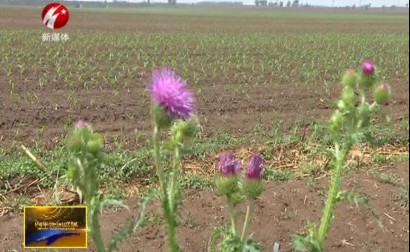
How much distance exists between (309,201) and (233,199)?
10.7ft

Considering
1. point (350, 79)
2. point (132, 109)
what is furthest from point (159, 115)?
point (132, 109)

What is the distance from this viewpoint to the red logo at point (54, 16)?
9.61 m

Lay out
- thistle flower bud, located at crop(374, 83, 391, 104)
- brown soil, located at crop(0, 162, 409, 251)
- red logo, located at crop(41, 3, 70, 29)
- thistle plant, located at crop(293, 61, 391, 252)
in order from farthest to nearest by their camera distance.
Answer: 1. red logo, located at crop(41, 3, 70, 29)
2. brown soil, located at crop(0, 162, 409, 251)
3. thistle flower bud, located at crop(374, 83, 391, 104)
4. thistle plant, located at crop(293, 61, 391, 252)

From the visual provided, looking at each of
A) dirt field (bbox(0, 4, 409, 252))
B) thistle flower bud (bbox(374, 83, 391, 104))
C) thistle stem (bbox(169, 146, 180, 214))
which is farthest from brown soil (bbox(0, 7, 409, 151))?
thistle stem (bbox(169, 146, 180, 214))

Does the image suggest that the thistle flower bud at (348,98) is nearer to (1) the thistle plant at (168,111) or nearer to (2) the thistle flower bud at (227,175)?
(2) the thistle flower bud at (227,175)

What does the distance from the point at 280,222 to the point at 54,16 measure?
21.8 feet

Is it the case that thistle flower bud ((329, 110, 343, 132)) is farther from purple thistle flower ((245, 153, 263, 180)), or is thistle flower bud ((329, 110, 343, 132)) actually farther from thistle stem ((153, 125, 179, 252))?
thistle stem ((153, 125, 179, 252))

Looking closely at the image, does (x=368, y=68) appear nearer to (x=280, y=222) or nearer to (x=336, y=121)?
(x=336, y=121)

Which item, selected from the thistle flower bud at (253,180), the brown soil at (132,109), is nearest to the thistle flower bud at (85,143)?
the thistle flower bud at (253,180)

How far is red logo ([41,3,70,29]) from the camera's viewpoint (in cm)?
961

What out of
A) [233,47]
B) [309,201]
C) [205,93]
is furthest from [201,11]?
[309,201]

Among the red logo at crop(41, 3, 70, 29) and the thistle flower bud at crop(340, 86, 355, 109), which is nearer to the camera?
the thistle flower bud at crop(340, 86, 355, 109)

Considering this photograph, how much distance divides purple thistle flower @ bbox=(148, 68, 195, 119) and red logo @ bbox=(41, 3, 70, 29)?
24.7ft

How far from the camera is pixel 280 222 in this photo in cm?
530
